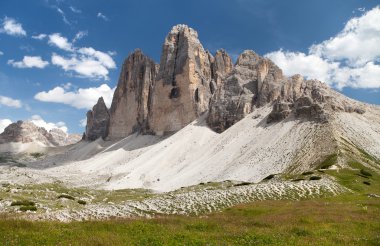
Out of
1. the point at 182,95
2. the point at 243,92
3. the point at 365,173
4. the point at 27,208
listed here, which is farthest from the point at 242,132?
the point at 27,208

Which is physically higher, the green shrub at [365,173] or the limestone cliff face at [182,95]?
the limestone cliff face at [182,95]

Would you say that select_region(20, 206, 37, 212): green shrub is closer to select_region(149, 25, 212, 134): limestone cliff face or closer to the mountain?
the mountain

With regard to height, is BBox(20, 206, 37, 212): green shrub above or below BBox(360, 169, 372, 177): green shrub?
below

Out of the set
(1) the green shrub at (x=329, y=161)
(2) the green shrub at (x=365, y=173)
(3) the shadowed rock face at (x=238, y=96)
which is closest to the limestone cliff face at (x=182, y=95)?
(3) the shadowed rock face at (x=238, y=96)

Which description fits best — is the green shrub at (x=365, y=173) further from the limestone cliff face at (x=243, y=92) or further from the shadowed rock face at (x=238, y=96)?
the limestone cliff face at (x=243, y=92)

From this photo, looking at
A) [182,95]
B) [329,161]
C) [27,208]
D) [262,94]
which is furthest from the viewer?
[182,95]

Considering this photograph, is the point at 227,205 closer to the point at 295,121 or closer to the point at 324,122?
the point at 324,122

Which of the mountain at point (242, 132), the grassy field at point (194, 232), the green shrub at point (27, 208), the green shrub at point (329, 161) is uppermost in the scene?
the mountain at point (242, 132)

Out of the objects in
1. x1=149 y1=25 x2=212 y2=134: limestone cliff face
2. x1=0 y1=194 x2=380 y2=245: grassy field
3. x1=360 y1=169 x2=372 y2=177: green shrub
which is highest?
x1=149 y1=25 x2=212 y2=134: limestone cliff face

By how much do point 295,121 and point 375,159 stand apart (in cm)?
2834

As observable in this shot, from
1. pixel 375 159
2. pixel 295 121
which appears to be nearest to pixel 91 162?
pixel 295 121

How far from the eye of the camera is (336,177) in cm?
6175

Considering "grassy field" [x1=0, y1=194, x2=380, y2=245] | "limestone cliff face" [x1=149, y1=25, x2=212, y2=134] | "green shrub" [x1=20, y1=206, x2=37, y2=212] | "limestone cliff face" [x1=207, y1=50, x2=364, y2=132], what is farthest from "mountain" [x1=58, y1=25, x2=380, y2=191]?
"green shrub" [x1=20, y1=206, x2=37, y2=212]

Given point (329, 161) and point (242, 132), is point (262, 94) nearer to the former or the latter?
point (242, 132)
